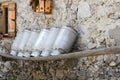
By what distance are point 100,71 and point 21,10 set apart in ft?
5.47

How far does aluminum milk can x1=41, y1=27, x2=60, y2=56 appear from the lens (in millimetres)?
2884

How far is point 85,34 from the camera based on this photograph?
112 inches

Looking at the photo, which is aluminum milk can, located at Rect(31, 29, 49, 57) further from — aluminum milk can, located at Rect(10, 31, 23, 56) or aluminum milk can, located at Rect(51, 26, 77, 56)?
aluminum milk can, located at Rect(10, 31, 23, 56)

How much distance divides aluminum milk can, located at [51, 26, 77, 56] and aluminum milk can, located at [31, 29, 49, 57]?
220 millimetres

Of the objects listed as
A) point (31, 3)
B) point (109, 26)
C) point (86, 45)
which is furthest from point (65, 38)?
point (31, 3)

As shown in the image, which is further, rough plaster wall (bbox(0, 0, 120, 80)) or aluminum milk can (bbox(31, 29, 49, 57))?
aluminum milk can (bbox(31, 29, 49, 57))

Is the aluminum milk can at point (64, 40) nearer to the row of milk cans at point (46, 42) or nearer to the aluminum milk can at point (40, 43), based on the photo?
the row of milk cans at point (46, 42)

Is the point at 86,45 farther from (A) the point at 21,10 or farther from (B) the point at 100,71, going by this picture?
(A) the point at 21,10

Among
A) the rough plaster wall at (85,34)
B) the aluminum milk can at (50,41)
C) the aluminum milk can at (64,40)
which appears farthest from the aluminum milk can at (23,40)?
the aluminum milk can at (64,40)

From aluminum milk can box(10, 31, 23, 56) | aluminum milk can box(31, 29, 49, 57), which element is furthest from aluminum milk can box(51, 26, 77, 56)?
aluminum milk can box(10, 31, 23, 56)

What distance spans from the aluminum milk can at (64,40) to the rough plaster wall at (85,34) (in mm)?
83

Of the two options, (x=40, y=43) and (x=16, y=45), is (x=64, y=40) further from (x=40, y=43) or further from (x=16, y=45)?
(x=16, y=45)

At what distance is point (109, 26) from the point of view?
8.50 ft

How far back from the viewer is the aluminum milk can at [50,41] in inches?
114
